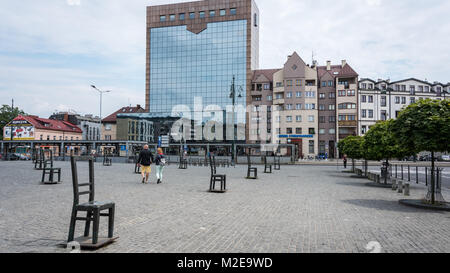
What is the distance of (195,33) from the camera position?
86562mm

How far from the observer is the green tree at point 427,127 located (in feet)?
32.0

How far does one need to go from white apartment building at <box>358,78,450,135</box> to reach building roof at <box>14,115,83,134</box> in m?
77.2

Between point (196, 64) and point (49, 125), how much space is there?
4376 cm

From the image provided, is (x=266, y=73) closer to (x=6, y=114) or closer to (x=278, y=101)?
(x=278, y=101)

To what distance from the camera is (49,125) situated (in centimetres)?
9144

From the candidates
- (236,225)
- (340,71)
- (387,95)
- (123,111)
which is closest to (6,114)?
(123,111)

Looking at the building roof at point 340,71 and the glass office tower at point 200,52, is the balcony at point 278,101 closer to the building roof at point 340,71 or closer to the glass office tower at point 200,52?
the glass office tower at point 200,52

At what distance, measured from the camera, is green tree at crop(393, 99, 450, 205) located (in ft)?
32.0

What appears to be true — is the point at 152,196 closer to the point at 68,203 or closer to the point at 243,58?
the point at 68,203

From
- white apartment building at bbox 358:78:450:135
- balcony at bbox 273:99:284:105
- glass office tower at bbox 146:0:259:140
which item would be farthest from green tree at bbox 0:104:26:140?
white apartment building at bbox 358:78:450:135

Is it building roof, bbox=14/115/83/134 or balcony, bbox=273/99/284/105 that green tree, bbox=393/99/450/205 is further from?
building roof, bbox=14/115/83/134

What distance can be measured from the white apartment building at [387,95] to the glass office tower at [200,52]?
2518cm

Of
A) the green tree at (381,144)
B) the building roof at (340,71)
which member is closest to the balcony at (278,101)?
the building roof at (340,71)
